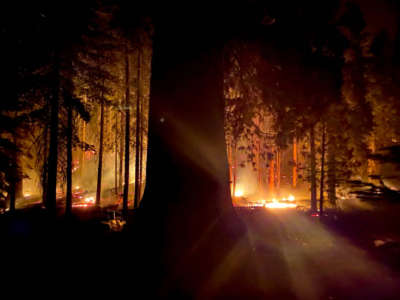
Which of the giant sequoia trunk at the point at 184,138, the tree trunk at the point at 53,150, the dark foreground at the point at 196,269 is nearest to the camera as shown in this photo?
the dark foreground at the point at 196,269

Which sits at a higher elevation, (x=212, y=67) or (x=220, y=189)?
(x=212, y=67)

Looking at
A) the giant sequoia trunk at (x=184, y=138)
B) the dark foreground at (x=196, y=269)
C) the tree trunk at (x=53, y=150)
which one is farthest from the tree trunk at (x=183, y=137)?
the tree trunk at (x=53, y=150)

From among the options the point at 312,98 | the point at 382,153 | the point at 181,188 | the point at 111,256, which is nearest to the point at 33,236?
the point at 111,256

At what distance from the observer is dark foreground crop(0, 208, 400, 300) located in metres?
4.51

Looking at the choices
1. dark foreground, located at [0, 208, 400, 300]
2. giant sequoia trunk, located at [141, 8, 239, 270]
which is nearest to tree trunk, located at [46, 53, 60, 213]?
dark foreground, located at [0, 208, 400, 300]

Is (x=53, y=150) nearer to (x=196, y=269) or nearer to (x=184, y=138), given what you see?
(x=184, y=138)

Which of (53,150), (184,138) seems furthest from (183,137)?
(53,150)

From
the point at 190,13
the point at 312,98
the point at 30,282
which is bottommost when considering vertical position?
the point at 30,282

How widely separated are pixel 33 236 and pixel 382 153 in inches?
325

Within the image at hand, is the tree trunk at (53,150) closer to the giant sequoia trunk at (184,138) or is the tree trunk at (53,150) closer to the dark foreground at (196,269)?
the dark foreground at (196,269)

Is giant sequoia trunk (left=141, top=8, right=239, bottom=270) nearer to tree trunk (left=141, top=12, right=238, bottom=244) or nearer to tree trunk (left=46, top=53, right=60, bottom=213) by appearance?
tree trunk (left=141, top=12, right=238, bottom=244)

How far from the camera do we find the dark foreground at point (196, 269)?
4.51 meters

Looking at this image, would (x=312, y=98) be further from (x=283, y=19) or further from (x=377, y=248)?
(x=377, y=248)

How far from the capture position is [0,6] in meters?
6.48
